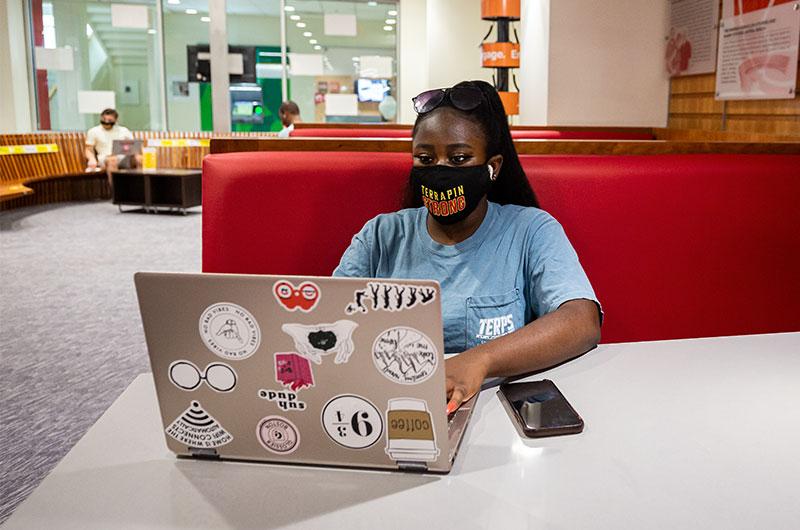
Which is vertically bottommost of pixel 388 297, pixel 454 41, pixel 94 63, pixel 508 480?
pixel 508 480

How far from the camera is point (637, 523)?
0.77 metres

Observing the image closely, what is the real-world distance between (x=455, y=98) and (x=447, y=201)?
230 millimetres

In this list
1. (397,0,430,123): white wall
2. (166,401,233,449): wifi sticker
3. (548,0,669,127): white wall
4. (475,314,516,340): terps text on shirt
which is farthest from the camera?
(397,0,430,123): white wall

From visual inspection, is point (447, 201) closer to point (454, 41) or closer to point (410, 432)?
point (410, 432)

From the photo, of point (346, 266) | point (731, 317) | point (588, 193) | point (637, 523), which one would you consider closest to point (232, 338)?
point (637, 523)

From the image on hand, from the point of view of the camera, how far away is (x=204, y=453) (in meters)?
0.92

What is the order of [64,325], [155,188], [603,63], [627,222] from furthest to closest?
[155,188]
[603,63]
[64,325]
[627,222]

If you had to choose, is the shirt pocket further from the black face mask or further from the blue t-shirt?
the black face mask

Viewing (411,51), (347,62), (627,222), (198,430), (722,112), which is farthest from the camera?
(347,62)

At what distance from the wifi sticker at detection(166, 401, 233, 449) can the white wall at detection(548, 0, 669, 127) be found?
17.7 ft

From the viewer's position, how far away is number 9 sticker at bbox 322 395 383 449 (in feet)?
2.78

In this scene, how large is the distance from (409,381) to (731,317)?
160 cm

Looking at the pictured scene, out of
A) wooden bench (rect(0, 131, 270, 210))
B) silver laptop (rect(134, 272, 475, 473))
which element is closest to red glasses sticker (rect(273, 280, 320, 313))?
silver laptop (rect(134, 272, 475, 473))

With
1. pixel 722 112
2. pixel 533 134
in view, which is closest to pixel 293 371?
pixel 533 134
